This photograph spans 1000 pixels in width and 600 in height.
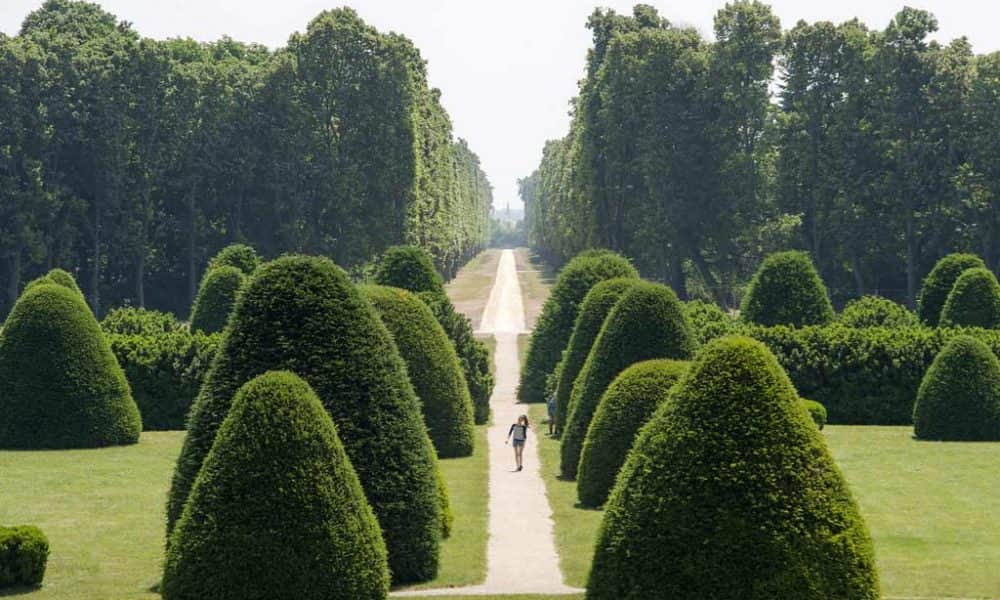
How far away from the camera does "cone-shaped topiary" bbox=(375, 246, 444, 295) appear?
42625 millimetres

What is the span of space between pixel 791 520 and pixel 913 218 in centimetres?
5897

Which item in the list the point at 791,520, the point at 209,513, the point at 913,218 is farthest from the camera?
the point at 913,218

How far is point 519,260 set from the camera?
174 metres

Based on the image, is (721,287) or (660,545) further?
(721,287)

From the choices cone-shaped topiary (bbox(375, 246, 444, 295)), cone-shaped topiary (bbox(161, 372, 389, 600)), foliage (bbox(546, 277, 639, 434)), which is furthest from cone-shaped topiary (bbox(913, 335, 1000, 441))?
cone-shaped topiary (bbox(161, 372, 389, 600))

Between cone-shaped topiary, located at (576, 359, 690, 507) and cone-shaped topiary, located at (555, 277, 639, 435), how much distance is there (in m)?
8.04

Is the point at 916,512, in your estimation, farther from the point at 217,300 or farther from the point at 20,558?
the point at 217,300

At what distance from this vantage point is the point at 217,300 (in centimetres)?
4538

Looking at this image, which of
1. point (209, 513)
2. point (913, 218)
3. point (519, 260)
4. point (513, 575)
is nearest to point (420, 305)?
point (513, 575)

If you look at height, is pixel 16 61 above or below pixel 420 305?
above

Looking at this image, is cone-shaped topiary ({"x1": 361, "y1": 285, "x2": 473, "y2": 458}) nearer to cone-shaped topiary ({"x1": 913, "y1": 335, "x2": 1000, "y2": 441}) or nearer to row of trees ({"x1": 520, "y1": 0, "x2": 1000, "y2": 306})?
cone-shaped topiary ({"x1": 913, "y1": 335, "x2": 1000, "y2": 441})

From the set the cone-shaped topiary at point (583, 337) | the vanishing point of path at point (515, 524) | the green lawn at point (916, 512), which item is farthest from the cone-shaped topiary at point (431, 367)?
the cone-shaped topiary at point (583, 337)

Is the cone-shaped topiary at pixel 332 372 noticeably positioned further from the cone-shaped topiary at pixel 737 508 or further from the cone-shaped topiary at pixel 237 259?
the cone-shaped topiary at pixel 237 259

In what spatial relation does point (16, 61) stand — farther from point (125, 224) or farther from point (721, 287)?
point (721, 287)
